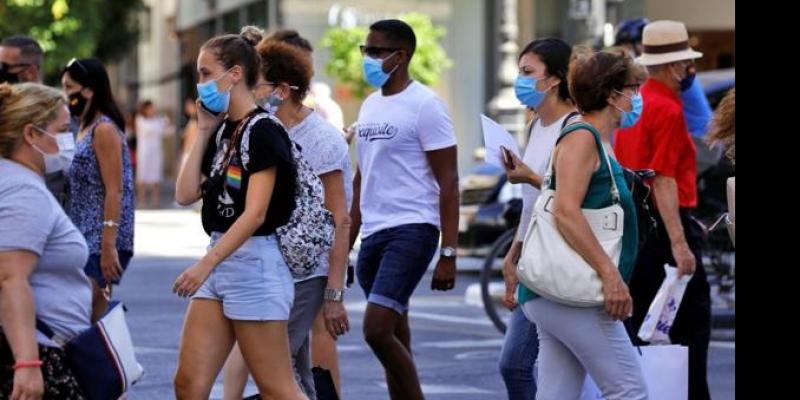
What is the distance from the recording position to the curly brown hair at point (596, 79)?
631 cm

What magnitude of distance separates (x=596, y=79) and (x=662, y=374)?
1.12 metres

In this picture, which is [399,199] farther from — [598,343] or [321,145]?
[598,343]

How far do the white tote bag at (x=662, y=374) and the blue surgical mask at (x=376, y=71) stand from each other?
197 cm

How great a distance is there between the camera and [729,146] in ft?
20.9

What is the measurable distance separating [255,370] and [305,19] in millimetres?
30496

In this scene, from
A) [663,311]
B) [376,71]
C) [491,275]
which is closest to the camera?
[663,311]

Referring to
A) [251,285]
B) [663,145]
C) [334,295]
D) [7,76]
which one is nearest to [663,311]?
[663,145]

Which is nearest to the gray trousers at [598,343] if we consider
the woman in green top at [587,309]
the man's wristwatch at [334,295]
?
the woman in green top at [587,309]

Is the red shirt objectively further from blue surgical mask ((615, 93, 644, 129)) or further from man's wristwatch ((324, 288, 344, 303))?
man's wristwatch ((324, 288, 344, 303))

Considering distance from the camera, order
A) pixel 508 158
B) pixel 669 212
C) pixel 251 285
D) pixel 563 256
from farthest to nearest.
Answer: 1. pixel 669 212
2. pixel 508 158
3. pixel 251 285
4. pixel 563 256

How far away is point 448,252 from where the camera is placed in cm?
786

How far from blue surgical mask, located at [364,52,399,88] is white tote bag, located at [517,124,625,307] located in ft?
6.27

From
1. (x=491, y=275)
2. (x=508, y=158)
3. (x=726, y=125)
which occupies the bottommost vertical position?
(x=491, y=275)
